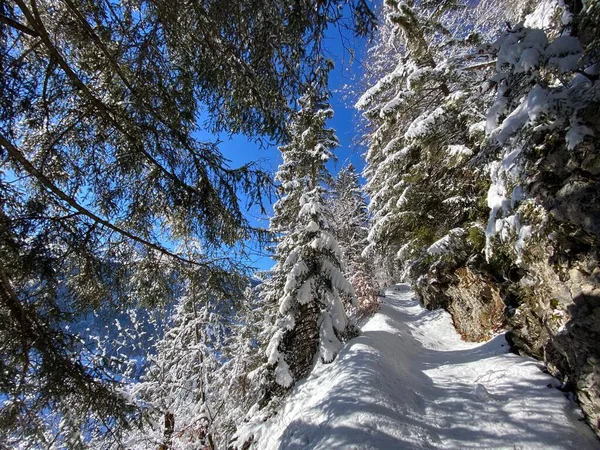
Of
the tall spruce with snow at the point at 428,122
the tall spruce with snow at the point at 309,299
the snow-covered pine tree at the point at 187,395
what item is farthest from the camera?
the tall spruce with snow at the point at 309,299

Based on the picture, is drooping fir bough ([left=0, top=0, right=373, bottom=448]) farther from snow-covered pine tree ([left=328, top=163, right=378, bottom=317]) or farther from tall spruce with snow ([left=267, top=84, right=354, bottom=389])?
snow-covered pine tree ([left=328, top=163, right=378, bottom=317])

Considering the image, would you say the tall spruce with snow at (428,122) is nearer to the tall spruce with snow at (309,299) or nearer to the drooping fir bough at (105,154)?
the tall spruce with snow at (309,299)

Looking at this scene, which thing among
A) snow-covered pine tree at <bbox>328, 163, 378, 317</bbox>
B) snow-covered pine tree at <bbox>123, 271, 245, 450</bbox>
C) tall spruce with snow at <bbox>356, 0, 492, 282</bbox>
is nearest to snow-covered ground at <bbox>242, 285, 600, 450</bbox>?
snow-covered pine tree at <bbox>123, 271, 245, 450</bbox>

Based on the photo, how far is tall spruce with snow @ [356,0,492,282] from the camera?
6.30 m

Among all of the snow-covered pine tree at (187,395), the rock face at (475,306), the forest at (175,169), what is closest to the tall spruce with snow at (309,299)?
the snow-covered pine tree at (187,395)

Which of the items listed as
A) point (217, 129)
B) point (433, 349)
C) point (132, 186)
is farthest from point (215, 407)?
point (217, 129)

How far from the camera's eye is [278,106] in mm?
3648

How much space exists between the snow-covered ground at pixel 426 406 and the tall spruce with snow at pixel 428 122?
2.87 metres

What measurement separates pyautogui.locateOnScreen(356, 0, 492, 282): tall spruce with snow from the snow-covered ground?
2.87 metres

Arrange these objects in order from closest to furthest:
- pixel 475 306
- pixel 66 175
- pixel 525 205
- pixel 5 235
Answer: pixel 5 235 → pixel 66 175 → pixel 525 205 → pixel 475 306

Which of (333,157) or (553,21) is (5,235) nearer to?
(553,21)

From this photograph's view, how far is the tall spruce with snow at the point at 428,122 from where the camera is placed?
6301mm

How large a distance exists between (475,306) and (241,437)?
21.9ft

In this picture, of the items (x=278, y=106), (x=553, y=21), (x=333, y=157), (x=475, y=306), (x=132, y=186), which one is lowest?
(x=475, y=306)
